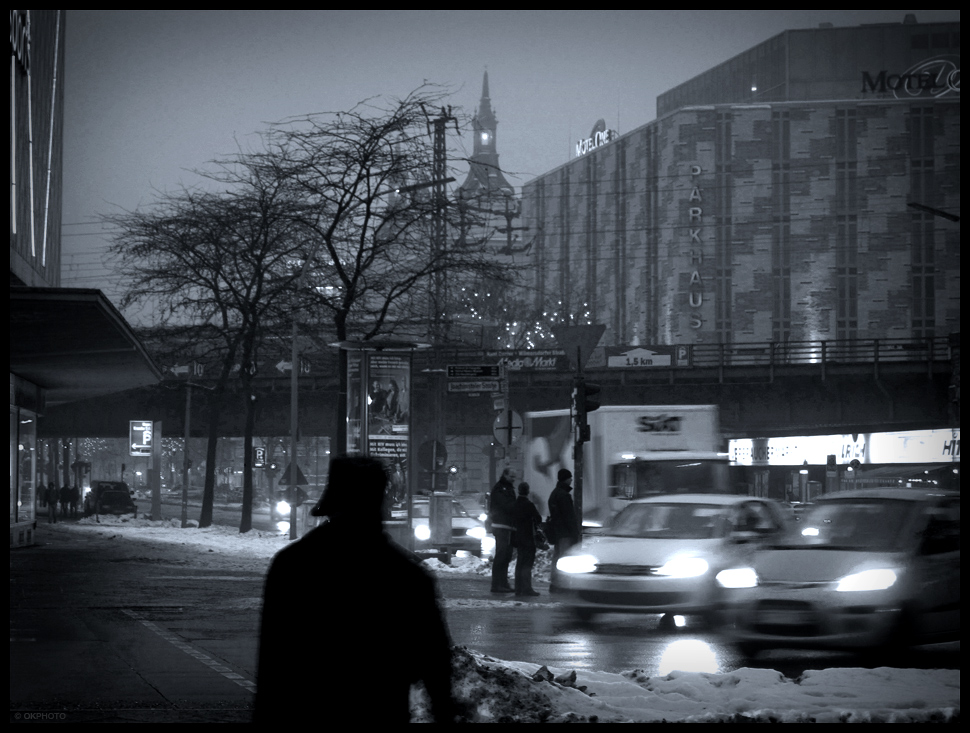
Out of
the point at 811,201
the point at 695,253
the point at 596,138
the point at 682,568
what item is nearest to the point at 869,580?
the point at 682,568

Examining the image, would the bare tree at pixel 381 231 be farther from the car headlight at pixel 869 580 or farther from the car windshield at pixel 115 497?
the car windshield at pixel 115 497

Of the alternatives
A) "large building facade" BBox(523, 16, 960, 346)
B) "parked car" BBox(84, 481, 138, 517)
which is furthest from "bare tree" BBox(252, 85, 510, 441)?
"large building facade" BBox(523, 16, 960, 346)

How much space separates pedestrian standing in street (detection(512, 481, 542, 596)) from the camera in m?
19.3

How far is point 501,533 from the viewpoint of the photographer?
19.8 meters

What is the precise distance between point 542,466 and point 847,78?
8601cm

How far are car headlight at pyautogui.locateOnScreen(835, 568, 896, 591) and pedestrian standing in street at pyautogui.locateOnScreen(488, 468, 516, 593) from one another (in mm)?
7872

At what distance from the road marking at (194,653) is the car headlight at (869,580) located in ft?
18.4

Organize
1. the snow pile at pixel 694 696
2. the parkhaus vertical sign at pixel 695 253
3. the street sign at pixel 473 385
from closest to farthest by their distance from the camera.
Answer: the snow pile at pixel 694 696, the street sign at pixel 473 385, the parkhaus vertical sign at pixel 695 253

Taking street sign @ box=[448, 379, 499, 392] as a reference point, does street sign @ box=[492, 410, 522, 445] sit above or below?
below

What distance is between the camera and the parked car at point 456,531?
26.4 metres

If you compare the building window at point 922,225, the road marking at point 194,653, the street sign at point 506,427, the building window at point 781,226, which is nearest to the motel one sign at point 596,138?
the building window at point 781,226

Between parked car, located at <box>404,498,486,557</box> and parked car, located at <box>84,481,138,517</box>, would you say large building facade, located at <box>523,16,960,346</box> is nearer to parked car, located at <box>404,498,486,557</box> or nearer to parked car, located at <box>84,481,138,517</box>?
parked car, located at <box>84,481,138,517</box>
